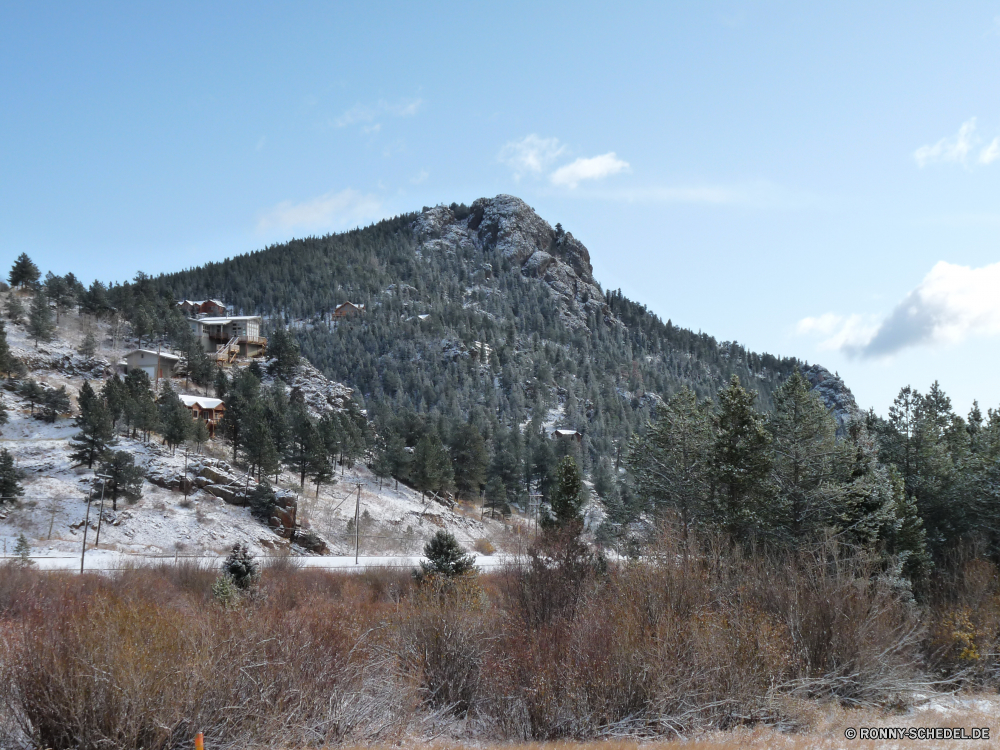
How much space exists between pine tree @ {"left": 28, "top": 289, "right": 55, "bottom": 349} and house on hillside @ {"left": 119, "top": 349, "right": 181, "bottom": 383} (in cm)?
789

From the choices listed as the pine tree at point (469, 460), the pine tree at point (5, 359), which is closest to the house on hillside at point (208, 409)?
the pine tree at point (5, 359)

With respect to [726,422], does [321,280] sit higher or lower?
higher

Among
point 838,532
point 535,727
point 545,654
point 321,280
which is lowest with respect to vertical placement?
point 535,727

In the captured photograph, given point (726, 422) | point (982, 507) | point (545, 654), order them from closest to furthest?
1. point (545, 654)
2. point (726, 422)
3. point (982, 507)

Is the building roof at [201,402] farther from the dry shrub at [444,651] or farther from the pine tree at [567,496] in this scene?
the dry shrub at [444,651]

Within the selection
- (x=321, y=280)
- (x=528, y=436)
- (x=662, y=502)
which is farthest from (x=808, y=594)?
(x=321, y=280)

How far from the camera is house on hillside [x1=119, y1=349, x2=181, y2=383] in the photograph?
74.4 meters

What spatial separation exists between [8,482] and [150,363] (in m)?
41.4

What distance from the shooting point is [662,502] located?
130 feet

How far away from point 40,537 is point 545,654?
1368 inches

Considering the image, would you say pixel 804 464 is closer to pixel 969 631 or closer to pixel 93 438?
pixel 969 631

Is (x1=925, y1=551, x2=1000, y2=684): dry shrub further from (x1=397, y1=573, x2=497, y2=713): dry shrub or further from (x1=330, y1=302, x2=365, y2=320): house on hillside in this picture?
(x1=330, y1=302, x2=365, y2=320): house on hillside

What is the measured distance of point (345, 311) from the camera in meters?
143

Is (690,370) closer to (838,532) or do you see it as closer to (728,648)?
(838,532)
